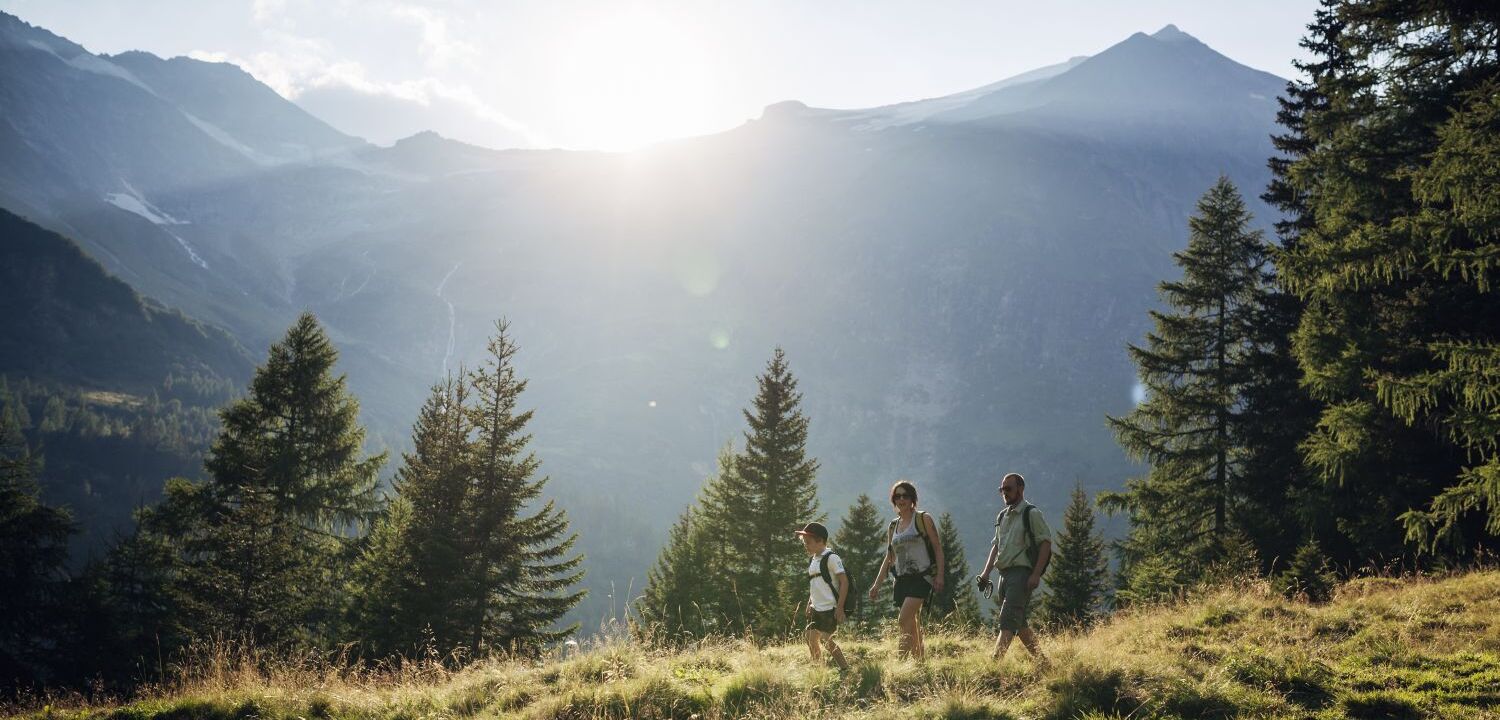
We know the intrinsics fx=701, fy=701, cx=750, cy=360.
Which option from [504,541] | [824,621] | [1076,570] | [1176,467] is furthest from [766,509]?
[1076,570]

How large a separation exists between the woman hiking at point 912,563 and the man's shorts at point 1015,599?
0.75 meters

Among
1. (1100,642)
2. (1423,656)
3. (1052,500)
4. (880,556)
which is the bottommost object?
(1052,500)

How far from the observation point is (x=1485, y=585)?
340 inches

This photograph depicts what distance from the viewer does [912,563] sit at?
26.9 feet

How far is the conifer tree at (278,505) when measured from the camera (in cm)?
1561

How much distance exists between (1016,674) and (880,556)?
2816 cm

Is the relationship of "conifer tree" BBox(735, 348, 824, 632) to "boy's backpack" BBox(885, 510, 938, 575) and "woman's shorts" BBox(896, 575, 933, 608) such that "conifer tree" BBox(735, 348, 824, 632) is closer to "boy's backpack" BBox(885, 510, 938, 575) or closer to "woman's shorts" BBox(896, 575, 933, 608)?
"woman's shorts" BBox(896, 575, 933, 608)

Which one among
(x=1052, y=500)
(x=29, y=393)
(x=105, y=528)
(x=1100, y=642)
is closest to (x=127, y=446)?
(x=105, y=528)

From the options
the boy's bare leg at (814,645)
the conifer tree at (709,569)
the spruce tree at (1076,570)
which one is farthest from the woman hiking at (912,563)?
the spruce tree at (1076,570)

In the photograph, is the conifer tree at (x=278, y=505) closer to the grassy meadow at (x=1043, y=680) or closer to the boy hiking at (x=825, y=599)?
the grassy meadow at (x=1043, y=680)

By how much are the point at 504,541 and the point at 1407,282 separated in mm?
19925

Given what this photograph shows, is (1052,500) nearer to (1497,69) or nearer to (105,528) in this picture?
(1497,69)

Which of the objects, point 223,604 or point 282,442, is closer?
point 223,604

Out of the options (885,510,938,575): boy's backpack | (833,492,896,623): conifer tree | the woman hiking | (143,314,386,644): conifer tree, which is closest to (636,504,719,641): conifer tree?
(833,492,896,623): conifer tree
